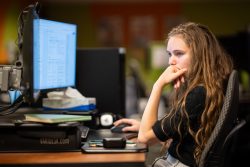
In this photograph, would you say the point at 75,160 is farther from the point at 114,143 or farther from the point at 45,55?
the point at 45,55

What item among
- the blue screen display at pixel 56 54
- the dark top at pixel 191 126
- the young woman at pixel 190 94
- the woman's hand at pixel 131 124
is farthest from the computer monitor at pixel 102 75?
the dark top at pixel 191 126

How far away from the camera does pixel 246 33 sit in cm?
416

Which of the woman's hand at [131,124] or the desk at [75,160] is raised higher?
the woman's hand at [131,124]

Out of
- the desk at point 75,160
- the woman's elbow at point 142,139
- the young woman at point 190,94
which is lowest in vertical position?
the desk at point 75,160

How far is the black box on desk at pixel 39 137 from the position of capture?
156cm

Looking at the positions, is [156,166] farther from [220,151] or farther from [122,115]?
[122,115]

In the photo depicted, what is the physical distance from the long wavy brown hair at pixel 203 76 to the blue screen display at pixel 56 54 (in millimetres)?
544

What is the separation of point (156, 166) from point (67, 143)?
400 mm

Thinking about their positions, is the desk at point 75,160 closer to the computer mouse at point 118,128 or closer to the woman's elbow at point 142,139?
the woman's elbow at point 142,139

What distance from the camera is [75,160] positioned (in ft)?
4.70

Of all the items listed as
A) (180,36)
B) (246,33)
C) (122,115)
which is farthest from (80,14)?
(180,36)

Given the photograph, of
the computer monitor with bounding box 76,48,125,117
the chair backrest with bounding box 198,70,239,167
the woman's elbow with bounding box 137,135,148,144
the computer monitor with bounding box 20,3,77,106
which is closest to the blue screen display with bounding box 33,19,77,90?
the computer monitor with bounding box 20,3,77,106

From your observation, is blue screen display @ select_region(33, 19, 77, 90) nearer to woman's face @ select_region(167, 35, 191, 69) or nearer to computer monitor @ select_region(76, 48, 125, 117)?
computer monitor @ select_region(76, 48, 125, 117)

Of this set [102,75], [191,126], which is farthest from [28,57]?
[102,75]
